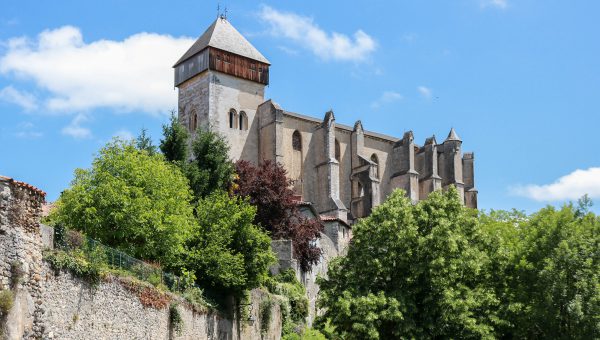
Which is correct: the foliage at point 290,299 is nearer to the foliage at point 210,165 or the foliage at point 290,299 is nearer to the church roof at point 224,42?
the foliage at point 210,165

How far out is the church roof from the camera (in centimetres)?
7075

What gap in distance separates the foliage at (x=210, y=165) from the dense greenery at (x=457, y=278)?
13319 millimetres

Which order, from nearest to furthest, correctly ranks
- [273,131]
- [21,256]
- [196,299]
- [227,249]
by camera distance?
[21,256] < [196,299] < [227,249] < [273,131]

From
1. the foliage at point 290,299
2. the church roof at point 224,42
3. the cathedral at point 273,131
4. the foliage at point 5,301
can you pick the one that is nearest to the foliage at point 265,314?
the foliage at point 290,299

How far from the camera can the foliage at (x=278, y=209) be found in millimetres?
48469

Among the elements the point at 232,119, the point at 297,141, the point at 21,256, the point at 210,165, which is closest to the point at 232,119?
the point at 232,119

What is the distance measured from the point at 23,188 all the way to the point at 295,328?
23293mm

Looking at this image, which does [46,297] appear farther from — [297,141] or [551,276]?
[297,141]

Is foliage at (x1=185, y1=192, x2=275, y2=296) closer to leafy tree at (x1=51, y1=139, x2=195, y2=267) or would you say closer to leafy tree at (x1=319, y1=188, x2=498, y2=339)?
leafy tree at (x1=51, y1=139, x2=195, y2=267)

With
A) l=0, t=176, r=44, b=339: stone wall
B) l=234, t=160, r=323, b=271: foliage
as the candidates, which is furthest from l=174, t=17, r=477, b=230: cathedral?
l=0, t=176, r=44, b=339: stone wall

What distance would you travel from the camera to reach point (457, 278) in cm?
3175

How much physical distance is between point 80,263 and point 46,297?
1828 millimetres

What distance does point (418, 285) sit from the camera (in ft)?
103

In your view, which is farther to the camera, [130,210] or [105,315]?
[130,210]
